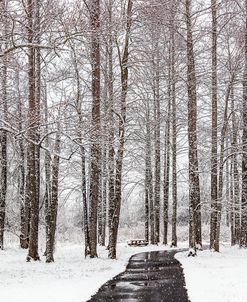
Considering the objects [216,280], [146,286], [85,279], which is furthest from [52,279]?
[216,280]

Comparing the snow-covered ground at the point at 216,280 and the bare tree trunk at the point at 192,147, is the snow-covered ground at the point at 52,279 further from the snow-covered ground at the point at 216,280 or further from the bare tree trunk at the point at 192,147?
the bare tree trunk at the point at 192,147

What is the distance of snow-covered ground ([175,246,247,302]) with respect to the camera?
10287mm

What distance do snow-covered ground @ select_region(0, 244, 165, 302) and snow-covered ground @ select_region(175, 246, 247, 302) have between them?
2.44m

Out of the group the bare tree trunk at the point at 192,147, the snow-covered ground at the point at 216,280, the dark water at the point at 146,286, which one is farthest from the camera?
the bare tree trunk at the point at 192,147

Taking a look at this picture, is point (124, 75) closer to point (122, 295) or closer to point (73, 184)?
point (73, 184)

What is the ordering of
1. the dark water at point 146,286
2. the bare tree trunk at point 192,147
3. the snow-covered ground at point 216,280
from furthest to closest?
1. the bare tree trunk at point 192,147
2. the dark water at point 146,286
3. the snow-covered ground at point 216,280

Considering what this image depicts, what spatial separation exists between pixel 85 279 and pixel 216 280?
12.1 feet

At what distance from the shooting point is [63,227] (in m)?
49.4

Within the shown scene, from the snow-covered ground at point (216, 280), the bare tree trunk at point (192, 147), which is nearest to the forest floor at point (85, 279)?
the snow-covered ground at point (216, 280)

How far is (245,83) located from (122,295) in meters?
16.5

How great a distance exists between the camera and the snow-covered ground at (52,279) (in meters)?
10.6

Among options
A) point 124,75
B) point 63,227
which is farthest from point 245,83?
point 63,227

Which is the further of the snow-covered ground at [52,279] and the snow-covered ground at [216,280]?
the snow-covered ground at [52,279]

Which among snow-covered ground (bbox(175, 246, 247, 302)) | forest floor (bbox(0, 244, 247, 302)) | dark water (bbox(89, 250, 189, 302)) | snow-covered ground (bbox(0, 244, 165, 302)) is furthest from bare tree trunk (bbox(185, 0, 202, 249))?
snow-covered ground (bbox(0, 244, 165, 302))
